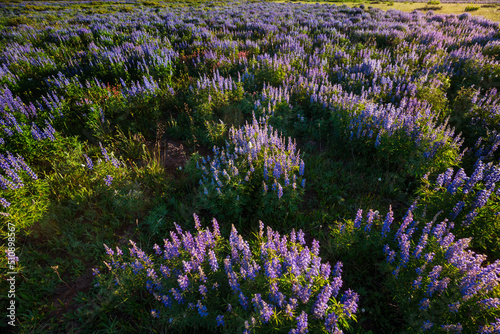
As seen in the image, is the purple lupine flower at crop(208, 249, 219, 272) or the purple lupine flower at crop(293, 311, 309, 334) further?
the purple lupine flower at crop(208, 249, 219, 272)

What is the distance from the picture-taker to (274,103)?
Result: 6141 millimetres

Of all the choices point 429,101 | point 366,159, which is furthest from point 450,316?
point 429,101

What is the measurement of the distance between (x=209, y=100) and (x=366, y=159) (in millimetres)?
4612

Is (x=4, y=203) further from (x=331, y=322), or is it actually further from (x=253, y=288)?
(x=331, y=322)

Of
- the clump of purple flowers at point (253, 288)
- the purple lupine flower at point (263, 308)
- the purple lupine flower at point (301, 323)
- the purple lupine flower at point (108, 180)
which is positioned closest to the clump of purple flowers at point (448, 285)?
the clump of purple flowers at point (253, 288)

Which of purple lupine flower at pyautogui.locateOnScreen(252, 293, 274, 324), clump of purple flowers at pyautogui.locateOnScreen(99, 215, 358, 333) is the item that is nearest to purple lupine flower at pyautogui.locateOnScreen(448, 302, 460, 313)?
clump of purple flowers at pyautogui.locateOnScreen(99, 215, 358, 333)

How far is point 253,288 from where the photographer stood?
2635 mm

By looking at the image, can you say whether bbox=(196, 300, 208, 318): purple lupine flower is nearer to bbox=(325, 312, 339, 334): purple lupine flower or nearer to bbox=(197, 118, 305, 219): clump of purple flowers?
bbox=(325, 312, 339, 334): purple lupine flower

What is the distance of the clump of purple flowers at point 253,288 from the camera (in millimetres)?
2223

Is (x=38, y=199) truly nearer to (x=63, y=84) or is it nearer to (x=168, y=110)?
(x=168, y=110)

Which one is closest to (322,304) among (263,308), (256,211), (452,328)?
(263,308)

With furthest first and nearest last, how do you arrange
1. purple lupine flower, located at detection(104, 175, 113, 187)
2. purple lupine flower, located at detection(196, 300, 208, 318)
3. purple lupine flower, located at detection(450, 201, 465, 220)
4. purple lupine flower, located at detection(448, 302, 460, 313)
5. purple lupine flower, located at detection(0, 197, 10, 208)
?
purple lupine flower, located at detection(104, 175, 113, 187), purple lupine flower, located at detection(0, 197, 10, 208), purple lupine flower, located at detection(450, 201, 465, 220), purple lupine flower, located at detection(196, 300, 208, 318), purple lupine flower, located at detection(448, 302, 460, 313)

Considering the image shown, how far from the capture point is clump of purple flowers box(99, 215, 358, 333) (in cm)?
222

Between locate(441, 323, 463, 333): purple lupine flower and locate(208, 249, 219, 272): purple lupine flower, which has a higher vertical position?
locate(208, 249, 219, 272): purple lupine flower
